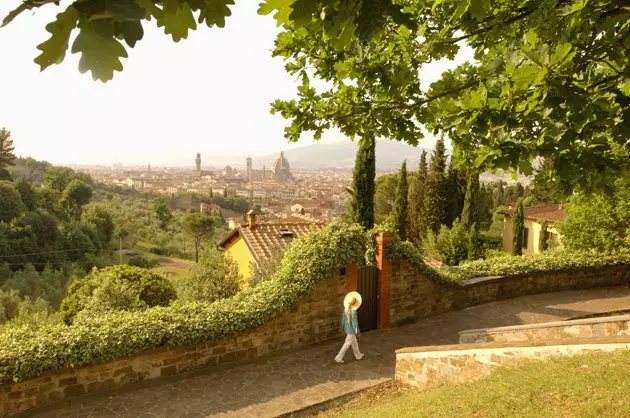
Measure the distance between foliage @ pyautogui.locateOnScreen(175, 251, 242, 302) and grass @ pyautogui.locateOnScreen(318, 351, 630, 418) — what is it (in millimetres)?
8552

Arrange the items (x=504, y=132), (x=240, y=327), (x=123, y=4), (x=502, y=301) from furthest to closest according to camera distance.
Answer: (x=502, y=301), (x=240, y=327), (x=504, y=132), (x=123, y=4)

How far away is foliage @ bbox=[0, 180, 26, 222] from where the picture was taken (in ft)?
112

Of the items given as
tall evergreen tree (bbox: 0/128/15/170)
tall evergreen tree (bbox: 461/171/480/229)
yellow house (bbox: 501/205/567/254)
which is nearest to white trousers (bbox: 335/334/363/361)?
tall evergreen tree (bbox: 461/171/480/229)

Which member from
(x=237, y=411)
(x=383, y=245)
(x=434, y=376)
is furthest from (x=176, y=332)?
(x=383, y=245)

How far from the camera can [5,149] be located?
5034 centimetres

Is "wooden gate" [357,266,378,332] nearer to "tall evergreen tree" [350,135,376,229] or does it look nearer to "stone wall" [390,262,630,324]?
"stone wall" [390,262,630,324]

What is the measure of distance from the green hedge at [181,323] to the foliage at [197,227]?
41.9 m

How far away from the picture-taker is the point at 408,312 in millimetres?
11320

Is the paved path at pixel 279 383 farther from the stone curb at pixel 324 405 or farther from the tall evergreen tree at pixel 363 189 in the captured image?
the tall evergreen tree at pixel 363 189

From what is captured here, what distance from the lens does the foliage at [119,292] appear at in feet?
36.3

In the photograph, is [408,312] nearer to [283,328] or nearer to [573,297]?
[283,328]

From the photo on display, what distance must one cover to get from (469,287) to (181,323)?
8.31m

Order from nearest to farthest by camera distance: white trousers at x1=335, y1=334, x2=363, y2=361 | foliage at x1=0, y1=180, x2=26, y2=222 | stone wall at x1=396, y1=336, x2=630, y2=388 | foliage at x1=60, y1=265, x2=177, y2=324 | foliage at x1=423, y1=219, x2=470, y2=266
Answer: stone wall at x1=396, y1=336, x2=630, y2=388 → white trousers at x1=335, y1=334, x2=363, y2=361 → foliage at x1=60, y1=265, x2=177, y2=324 → foliage at x1=423, y1=219, x2=470, y2=266 → foliage at x1=0, y1=180, x2=26, y2=222

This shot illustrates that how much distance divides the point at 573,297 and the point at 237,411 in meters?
11.4
